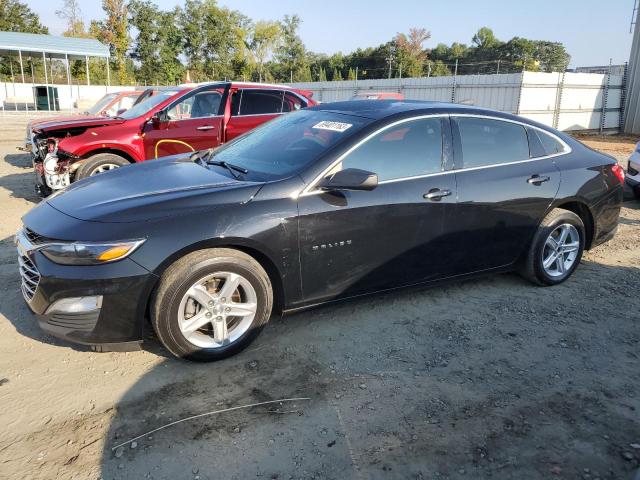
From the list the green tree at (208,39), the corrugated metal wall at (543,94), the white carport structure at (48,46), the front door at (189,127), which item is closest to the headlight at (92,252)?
the front door at (189,127)

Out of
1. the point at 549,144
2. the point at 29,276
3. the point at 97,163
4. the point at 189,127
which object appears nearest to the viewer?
the point at 29,276

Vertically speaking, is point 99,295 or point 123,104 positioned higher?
point 123,104

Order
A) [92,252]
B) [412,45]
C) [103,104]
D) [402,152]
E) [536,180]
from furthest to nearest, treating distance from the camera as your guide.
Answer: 1. [412,45]
2. [103,104]
3. [536,180]
4. [402,152]
5. [92,252]

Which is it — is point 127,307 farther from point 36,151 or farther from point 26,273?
point 36,151

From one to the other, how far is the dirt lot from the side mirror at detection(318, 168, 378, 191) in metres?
1.12

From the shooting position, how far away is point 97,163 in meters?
7.16

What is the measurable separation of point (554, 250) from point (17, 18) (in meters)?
65.7

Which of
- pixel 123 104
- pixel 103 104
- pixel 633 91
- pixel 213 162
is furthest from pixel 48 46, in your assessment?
pixel 213 162

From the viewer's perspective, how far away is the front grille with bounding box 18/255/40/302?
124 inches

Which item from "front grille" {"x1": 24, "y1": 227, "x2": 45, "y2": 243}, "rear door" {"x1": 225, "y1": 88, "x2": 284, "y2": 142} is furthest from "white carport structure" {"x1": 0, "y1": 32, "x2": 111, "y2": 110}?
"front grille" {"x1": 24, "y1": 227, "x2": 45, "y2": 243}

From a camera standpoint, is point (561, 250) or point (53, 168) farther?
point (53, 168)

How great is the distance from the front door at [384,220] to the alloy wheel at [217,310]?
1.45ft

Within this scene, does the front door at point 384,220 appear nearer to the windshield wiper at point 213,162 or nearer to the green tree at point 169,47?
the windshield wiper at point 213,162

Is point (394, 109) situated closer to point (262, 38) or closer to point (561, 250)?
point (561, 250)
